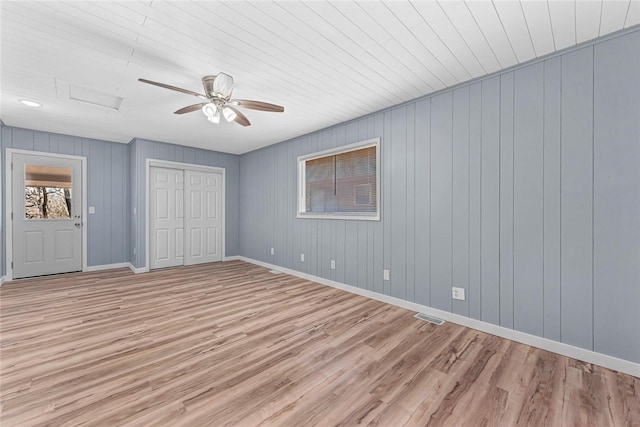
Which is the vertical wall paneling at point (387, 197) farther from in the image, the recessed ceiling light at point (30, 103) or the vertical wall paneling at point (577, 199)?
the recessed ceiling light at point (30, 103)

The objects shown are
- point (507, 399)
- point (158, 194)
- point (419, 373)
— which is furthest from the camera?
point (158, 194)

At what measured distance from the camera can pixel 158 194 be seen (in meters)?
5.33

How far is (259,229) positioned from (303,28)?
4.36 m

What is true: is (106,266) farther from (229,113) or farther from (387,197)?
(387,197)

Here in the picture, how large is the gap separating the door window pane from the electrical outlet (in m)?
6.32

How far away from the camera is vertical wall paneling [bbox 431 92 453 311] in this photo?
9.67ft

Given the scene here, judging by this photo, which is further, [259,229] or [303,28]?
[259,229]

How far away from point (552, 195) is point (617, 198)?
1.24 feet

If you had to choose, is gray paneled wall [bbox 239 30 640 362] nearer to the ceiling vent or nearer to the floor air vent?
the floor air vent

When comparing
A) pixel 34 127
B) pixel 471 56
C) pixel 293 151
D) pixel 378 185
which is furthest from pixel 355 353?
pixel 34 127

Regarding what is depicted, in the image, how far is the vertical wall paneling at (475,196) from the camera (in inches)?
108

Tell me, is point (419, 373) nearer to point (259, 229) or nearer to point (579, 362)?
point (579, 362)

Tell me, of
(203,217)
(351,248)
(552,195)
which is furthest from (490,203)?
(203,217)

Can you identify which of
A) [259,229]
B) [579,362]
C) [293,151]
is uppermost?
[293,151]
